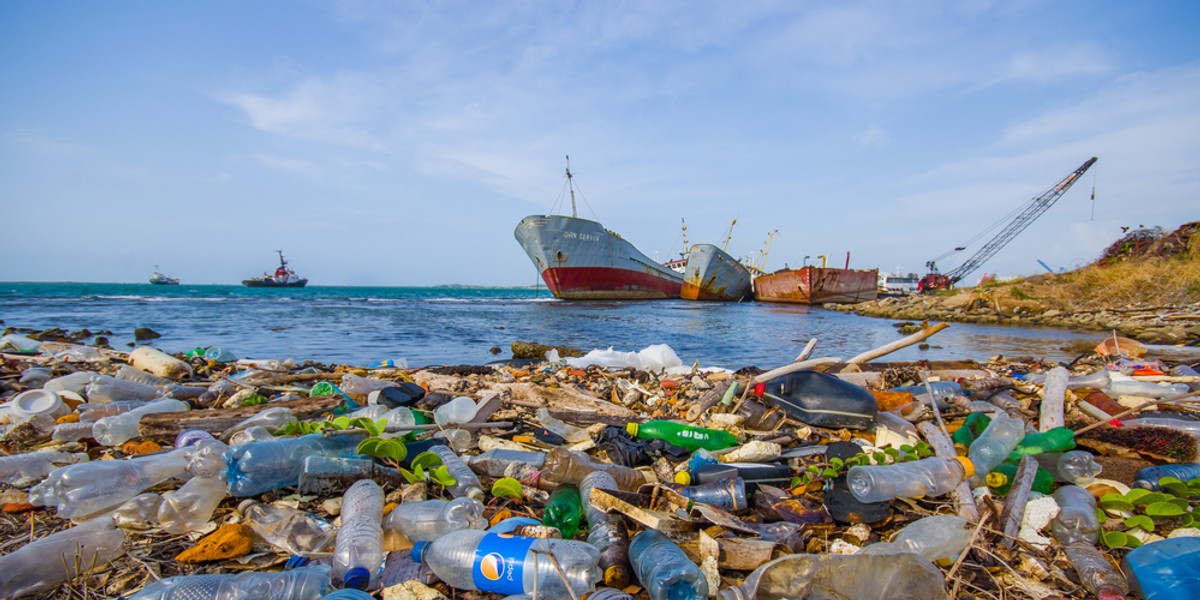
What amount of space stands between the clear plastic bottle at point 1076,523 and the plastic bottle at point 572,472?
1.44 meters

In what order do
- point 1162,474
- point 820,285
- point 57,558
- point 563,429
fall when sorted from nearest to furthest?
1. point 57,558
2. point 1162,474
3. point 563,429
4. point 820,285

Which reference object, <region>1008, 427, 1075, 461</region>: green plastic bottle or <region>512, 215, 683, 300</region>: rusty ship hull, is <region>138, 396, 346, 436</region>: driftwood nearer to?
<region>1008, 427, 1075, 461</region>: green plastic bottle

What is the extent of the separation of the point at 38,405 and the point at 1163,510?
5111 millimetres

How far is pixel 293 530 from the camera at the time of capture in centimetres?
162

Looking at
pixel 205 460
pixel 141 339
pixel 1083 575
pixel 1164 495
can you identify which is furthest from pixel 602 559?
pixel 141 339

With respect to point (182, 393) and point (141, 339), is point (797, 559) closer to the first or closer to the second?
point (182, 393)

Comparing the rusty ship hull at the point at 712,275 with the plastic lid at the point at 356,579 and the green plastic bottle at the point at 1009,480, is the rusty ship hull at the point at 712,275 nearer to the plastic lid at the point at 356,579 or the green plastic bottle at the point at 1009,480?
the green plastic bottle at the point at 1009,480

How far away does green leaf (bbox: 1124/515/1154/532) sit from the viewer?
1.66 meters

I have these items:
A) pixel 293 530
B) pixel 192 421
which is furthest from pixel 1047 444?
pixel 192 421

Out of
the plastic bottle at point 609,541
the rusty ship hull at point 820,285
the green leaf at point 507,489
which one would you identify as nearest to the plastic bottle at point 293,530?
the green leaf at point 507,489

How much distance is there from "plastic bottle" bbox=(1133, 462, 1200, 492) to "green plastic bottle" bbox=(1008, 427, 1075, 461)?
0.73 ft

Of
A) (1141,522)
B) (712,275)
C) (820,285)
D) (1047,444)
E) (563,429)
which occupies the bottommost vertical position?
(563,429)

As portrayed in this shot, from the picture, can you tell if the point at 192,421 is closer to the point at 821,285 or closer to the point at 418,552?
the point at 418,552

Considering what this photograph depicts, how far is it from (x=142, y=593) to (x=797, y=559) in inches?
65.9
